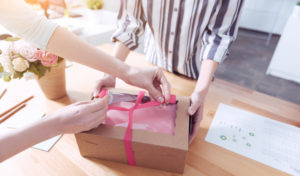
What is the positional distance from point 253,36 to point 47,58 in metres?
4.70

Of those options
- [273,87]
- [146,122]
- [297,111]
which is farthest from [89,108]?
[273,87]

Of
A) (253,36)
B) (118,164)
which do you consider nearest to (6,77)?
(118,164)

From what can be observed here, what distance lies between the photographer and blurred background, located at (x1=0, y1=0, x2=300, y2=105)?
1770 mm

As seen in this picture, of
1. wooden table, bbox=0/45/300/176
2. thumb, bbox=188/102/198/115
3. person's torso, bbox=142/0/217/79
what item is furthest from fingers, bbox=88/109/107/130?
person's torso, bbox=142/0/217/79

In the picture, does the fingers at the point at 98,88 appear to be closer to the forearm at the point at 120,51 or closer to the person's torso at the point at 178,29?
the forearm at the point at 120,51

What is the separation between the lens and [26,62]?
635 mm

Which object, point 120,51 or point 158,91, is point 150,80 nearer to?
point 158,91

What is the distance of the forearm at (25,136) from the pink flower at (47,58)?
0.25 metres

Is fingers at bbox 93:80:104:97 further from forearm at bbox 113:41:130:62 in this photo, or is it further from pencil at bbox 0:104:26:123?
pencil at bbox 0:104:26:123

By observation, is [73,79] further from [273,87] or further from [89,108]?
[273,87]

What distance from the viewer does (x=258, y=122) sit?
0.72 m

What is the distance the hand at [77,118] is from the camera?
50cm

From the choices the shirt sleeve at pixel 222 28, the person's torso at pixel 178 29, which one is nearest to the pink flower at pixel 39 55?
the person's torso at pixel 178 29

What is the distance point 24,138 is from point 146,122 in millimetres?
323
